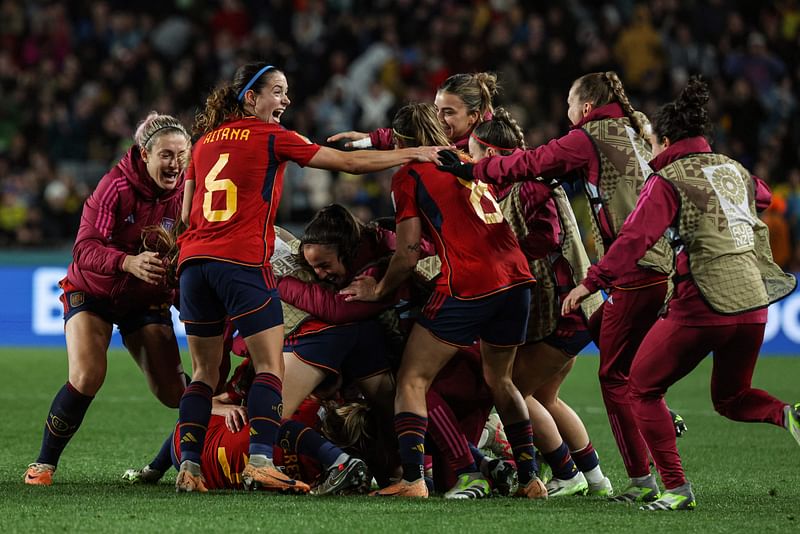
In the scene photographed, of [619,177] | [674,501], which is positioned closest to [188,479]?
[674,501]

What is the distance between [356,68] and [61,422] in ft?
37.8

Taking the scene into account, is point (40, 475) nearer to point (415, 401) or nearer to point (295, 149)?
point (415, 401)

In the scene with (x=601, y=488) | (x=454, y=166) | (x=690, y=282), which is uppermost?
(x=454, y=166)

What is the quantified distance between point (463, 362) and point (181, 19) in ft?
43.0

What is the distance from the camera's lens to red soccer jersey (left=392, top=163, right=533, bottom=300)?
560 cm

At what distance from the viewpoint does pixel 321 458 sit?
5.56 meters

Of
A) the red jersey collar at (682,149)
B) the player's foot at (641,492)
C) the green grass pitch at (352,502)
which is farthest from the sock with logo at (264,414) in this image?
the red jersey collar at (682,149)

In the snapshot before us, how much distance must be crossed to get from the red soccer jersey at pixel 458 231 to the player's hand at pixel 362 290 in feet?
1.14

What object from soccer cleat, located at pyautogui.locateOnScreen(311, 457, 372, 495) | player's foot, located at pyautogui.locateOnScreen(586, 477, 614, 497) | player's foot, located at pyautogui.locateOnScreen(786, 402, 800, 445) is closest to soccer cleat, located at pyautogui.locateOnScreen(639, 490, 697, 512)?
player's foot, located at pyautogui.locateOnScreen(786, 402, 800, 445)

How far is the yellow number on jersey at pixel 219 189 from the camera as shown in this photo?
5.37 m

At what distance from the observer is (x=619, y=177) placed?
550 centimetres

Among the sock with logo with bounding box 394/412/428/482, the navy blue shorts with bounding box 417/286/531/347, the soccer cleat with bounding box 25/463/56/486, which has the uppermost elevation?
the navy blue shorts with bounding box 417/286/531/347

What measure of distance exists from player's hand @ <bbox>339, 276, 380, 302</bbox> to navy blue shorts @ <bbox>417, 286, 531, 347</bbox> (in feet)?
1.01

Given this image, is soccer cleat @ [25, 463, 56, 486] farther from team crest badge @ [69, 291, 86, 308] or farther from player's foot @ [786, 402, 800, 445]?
player's foot @ [786, 402, 800, 445]
